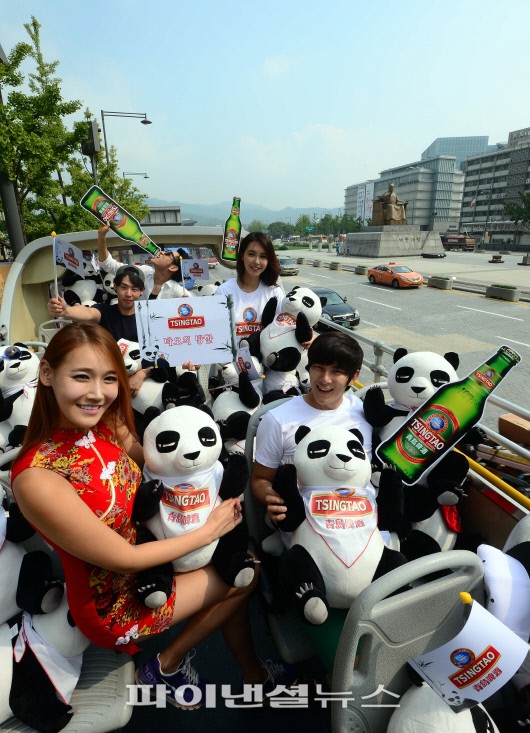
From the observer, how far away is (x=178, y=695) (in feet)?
6.54

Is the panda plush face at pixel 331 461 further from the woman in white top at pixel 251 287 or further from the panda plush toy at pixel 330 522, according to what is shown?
the woman in white top at pixel 251 287

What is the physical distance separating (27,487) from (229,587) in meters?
1.14

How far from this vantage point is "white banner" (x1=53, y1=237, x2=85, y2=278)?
4.28 meters

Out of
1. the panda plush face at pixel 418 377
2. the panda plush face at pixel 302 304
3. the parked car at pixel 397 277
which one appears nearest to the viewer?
the panda plush face at pixel 418 377

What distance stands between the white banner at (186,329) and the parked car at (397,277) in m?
19.0

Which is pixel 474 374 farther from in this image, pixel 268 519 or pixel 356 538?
pixel 268 519

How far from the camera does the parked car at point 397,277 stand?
66.3 feet

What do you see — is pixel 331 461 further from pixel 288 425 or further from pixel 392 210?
pixel 392 210

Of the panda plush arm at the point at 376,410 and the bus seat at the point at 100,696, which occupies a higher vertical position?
the panda plush arm at the point at 376,410

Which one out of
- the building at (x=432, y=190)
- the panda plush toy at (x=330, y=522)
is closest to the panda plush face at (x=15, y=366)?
the panda plush toy at (x=330, y=522)

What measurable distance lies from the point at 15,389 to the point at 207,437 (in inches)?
91.4

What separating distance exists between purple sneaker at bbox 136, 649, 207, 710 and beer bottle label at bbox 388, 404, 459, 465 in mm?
1605

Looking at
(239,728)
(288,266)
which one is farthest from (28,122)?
(288,266)

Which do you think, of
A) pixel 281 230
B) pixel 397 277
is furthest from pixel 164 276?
pixel 281 230
